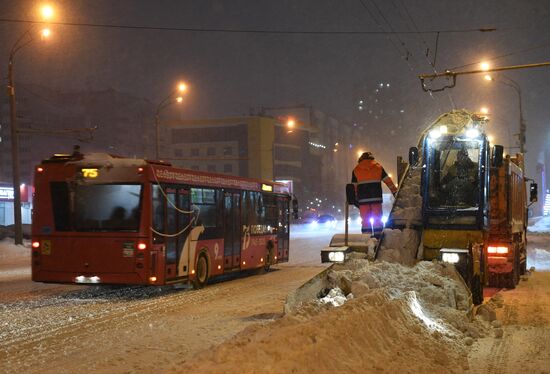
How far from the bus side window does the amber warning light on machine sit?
4.32ft

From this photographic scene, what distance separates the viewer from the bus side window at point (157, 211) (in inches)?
529

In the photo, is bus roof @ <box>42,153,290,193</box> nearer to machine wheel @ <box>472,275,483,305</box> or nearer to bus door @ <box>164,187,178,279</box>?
bus door @ <box>164,187,178,279</box>

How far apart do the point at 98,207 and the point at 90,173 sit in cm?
76

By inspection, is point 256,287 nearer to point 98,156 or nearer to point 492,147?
point 98,156

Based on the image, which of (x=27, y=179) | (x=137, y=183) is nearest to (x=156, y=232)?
(x=137, y=183)

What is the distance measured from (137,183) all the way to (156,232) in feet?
3.72

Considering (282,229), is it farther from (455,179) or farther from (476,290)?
(476,290)

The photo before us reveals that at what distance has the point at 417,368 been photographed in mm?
6461

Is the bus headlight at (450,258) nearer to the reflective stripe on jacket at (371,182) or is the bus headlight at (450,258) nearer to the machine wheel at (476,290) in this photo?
the machine wheel at (476,290)

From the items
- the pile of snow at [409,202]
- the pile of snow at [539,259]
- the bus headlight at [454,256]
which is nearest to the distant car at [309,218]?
the pile of snow at [539,259]

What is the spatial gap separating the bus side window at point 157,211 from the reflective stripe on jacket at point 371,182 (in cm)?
430

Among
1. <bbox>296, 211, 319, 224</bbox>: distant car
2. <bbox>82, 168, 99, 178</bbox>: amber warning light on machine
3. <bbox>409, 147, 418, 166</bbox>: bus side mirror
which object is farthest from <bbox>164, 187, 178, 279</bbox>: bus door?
<bbox>296, 211, 319, 224</bbox>: distant car

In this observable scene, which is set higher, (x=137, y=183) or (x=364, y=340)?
(x=137, y=183)

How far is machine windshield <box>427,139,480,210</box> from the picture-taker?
40.0 ft
